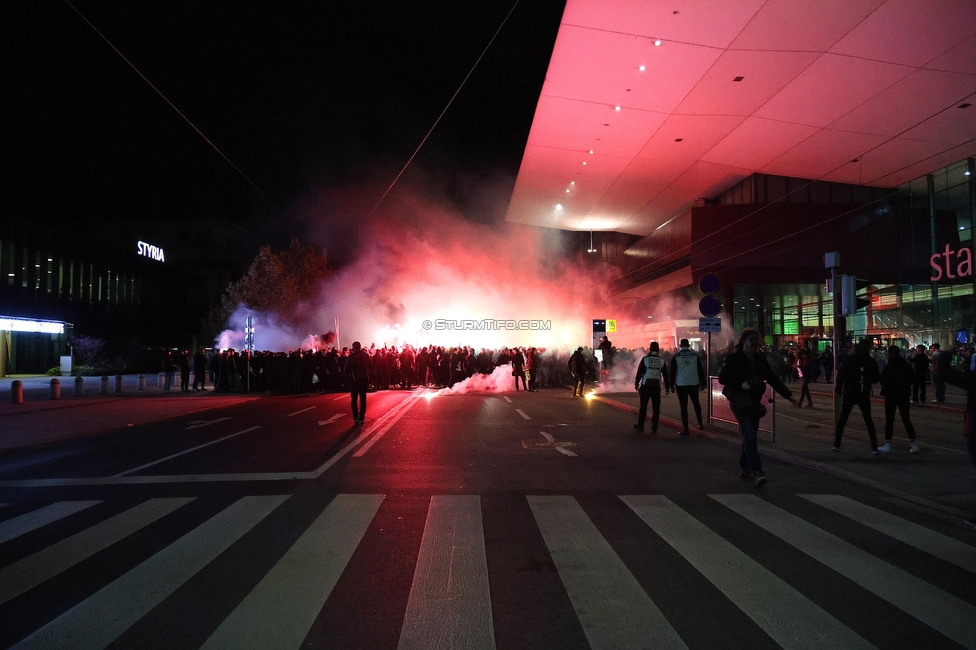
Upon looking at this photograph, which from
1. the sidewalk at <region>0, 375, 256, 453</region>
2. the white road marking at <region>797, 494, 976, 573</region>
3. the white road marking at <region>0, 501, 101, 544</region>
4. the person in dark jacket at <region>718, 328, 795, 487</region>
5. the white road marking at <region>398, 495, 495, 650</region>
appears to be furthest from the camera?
the sidewalk at <region>0, 375, 256, 453</region>

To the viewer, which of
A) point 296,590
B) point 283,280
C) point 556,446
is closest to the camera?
point 296,590

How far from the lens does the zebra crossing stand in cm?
323

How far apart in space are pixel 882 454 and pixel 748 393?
3.39m

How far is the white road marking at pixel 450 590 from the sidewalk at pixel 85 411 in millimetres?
8442

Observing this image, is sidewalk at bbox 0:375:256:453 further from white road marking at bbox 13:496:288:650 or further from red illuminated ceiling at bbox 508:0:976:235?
red illuminated ceiling at bbox 508:0:976:235

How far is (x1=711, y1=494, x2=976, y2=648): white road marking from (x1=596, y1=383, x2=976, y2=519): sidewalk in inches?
66.3

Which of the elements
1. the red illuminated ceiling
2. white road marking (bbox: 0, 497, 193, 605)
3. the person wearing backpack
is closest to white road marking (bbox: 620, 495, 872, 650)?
white road marking (bbox: 0, 497, 193, 605)

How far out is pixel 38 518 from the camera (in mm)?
5551

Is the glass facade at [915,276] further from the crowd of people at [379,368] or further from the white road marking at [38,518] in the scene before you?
the white road marking at [38,518]

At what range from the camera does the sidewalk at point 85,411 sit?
11406 millimetres

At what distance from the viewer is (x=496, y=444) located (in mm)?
9688

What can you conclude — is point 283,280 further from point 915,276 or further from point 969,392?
point 969,392

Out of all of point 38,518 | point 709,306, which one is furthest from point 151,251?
point 38,518

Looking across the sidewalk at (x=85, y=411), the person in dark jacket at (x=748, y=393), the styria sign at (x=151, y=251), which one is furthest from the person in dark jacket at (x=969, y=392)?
the styria sign at (x=151, y=251)
